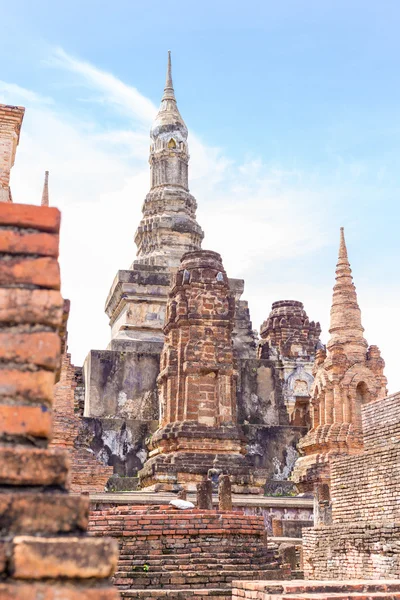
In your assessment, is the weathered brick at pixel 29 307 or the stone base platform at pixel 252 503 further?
the stone base platform at pixel 252 503

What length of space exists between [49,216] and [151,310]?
25.3 metres

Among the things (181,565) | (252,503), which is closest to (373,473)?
(252,503)

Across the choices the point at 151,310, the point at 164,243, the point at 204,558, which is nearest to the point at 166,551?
the point at 204,558

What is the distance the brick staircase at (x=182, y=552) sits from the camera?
8.61m

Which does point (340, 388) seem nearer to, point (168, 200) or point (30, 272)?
point (168, 200)

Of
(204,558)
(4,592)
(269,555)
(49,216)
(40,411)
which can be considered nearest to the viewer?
(4,592)

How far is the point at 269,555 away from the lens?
9.66 metres

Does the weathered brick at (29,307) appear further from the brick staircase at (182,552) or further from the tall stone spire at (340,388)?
the tall stone spire at (340,388)

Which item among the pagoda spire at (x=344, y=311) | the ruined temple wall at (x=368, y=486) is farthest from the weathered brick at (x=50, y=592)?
the pagoda spire at (x=344, y=311)

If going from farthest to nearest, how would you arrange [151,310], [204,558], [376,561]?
[151,310], [376,561], [204,558]

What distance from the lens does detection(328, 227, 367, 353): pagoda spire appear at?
24.4 meters

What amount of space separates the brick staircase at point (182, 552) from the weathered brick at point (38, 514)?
239 inches

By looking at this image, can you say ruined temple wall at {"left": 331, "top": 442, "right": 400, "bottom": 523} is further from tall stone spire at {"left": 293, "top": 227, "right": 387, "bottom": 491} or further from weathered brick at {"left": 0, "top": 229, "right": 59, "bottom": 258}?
weathered brick at {"left": 0, "top": 229, "right": 59, "bottom": 258}

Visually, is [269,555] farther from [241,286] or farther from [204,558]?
[241,286]
